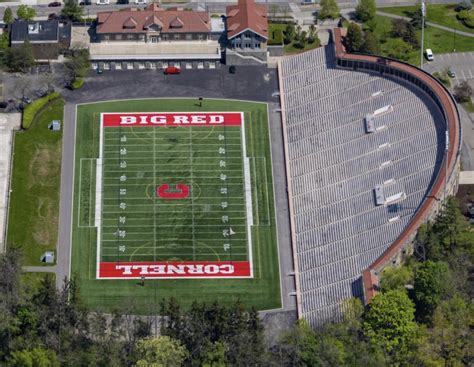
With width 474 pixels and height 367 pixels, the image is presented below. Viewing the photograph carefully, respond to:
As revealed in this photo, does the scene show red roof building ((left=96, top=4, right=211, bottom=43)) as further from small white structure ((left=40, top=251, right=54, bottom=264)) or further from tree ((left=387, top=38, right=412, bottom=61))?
small white structure ((left=40, top=251, right=54, bottom=264))

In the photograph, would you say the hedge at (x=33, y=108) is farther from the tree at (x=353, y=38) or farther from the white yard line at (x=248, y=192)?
the tree at (x=353, y=38)

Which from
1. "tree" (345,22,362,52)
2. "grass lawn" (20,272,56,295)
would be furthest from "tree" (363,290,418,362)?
"tree" (345,22,362,52)

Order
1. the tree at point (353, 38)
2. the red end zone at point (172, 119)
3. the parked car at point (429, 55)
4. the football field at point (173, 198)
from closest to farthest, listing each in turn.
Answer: the football field at point (173, 198)
the red end zone at point (172, 119)
the tree at point (353, 38)
the parked car at point (429, 55)

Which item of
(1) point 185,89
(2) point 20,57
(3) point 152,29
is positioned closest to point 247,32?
(1) point 185,89

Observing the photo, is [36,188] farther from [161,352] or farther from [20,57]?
[161,352]

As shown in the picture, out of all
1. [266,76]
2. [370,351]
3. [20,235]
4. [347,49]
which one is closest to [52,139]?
[20,235]

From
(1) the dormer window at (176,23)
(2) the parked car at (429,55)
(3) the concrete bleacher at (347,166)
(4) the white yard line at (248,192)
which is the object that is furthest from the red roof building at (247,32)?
(2) the parked car at (429,55)

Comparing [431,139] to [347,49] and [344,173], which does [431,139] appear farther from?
[347,49]
